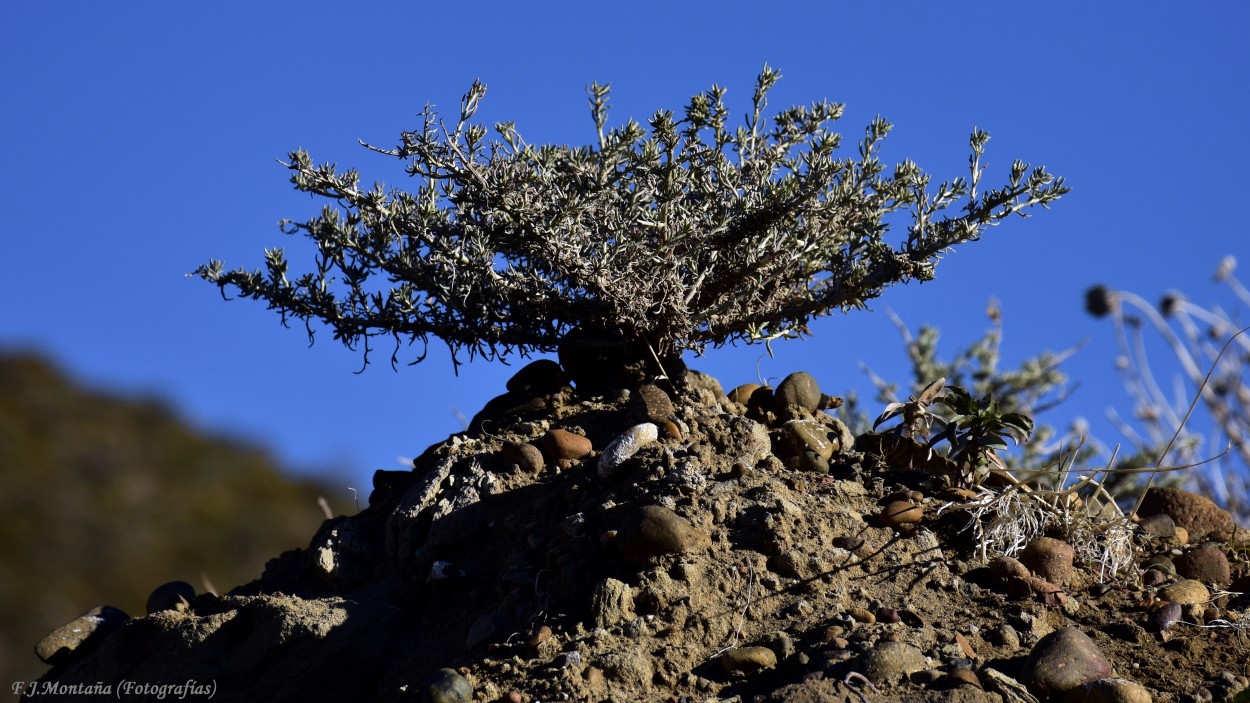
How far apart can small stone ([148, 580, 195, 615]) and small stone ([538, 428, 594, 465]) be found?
1763 mm

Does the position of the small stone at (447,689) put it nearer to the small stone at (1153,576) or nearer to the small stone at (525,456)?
the small stone at (525,456)

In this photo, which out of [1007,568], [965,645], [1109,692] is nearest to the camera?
[1109,692]

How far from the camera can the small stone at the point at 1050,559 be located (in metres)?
4.30

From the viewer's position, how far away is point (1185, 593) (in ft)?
14.1

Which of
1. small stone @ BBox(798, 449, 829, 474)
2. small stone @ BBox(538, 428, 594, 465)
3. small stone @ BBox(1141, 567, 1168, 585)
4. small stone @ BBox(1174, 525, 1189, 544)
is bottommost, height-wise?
small stone @ BBox(1141, 567, 1168, 585)

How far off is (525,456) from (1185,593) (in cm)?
260

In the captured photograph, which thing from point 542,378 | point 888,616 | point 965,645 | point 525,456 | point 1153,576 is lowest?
point 965,645

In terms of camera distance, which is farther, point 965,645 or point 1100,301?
point 1100,301

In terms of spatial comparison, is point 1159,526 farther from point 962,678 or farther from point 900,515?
point 962,678

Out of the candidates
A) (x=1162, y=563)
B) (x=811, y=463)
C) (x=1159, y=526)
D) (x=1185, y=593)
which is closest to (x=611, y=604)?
(x=811, y=463)

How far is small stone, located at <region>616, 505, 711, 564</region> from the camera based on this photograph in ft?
13.5

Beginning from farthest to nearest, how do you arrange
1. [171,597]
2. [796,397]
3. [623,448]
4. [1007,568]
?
1. [171,597]
2. [796,397]
3. [623,448]
4. [1007,568]

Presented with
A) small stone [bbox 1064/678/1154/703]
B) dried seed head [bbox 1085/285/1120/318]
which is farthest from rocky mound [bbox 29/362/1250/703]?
dried seed head [bbox 1085/285/1120/318]

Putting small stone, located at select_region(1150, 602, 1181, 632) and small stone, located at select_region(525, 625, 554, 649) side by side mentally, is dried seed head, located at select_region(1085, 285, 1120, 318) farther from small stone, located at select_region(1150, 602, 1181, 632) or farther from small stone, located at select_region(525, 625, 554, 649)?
small stone, located at select_region(525, 625, 554, 649)
